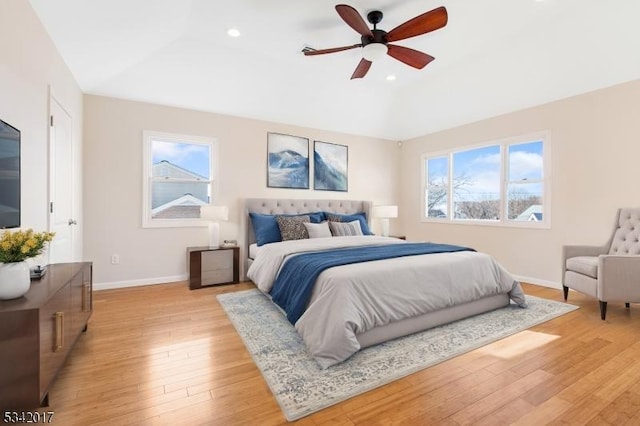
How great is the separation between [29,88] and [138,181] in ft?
6.48

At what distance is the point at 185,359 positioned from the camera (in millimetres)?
2189

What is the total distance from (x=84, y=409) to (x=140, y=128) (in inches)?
137

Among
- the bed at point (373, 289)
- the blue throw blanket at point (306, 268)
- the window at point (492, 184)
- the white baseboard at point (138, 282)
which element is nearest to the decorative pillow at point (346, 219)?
the bed at point (373, 289)

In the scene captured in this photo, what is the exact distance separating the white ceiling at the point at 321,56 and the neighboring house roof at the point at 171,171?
864 mm

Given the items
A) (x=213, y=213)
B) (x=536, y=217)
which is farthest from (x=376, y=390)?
(x=536, y=217)

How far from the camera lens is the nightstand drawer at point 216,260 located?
4.08 metres

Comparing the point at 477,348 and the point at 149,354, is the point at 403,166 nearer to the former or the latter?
the point at 477,348

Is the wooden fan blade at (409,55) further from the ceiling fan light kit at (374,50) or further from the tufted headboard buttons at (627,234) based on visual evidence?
the tufted headboard buttons at (627,234)

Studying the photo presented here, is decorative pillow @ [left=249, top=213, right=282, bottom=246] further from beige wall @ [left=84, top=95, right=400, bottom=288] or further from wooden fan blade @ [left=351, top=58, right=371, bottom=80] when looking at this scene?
wooden fan blade @ [left=351, top=58, right=371, bottom=80]

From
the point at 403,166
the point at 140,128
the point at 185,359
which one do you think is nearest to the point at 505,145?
the point at 403,166

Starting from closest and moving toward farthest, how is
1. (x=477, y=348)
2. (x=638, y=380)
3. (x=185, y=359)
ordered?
(x=638, y=380)
(x=185, y=359)
(x=477, y=348)

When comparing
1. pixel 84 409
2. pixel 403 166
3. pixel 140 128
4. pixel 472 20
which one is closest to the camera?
pixel 84 409

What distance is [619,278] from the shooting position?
2.86 m

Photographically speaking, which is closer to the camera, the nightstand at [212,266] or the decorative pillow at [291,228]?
the nightstand at [212,266]
